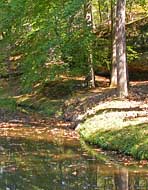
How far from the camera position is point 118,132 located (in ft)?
48.9

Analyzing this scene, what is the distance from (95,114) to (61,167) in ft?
22.8

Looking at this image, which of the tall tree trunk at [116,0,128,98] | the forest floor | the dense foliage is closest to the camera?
the forest floor

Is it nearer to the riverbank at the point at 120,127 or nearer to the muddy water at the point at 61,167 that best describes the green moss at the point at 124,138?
the riverbank at the point at 120,127

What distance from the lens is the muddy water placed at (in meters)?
10.2

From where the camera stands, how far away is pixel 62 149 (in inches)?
567

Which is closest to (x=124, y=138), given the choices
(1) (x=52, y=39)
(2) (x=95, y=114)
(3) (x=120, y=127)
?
(3) (x=120, y=127)

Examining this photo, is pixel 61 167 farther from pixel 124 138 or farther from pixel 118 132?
pixel 118 132

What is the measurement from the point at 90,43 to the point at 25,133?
9081 millimetres

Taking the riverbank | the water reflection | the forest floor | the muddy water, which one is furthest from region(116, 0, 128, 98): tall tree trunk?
the water reflection

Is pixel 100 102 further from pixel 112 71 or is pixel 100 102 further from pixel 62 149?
pixel 62 149

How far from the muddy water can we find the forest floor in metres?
0.75

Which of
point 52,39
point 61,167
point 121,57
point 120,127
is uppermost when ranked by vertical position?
point 52,39

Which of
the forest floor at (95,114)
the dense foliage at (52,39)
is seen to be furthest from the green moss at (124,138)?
the dense foliage at (52,39)

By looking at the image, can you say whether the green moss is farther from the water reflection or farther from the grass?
the water reflection
